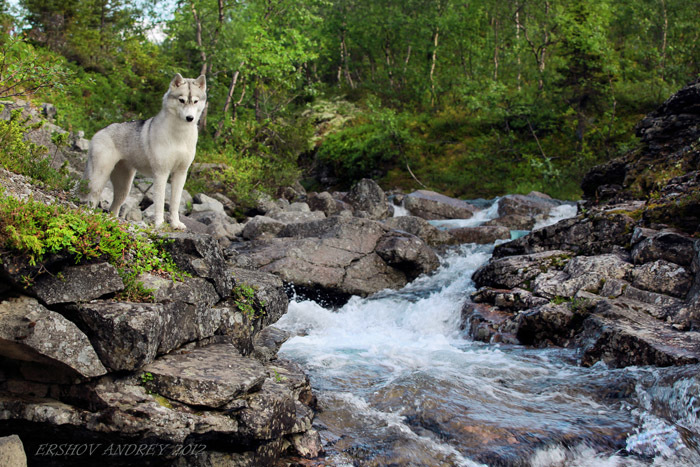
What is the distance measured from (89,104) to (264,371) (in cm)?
2243

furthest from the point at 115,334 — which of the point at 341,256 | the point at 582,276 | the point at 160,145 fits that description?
the point at 341,256

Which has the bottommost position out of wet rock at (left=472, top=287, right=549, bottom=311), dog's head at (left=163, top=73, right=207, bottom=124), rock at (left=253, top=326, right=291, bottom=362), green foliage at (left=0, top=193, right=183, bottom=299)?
rock at (left=253, top=326, right=291, bottom=362)

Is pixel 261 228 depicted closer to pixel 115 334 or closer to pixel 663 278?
pixel 663 278

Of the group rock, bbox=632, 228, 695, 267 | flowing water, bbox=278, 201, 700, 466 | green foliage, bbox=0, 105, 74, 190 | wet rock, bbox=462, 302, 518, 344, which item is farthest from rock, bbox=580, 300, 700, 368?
green foliage, bbox=0, 105, 74, 190

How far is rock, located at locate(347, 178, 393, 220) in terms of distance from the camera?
72.0 feet

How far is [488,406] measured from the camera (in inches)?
266

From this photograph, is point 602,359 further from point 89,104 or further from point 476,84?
point 476,84

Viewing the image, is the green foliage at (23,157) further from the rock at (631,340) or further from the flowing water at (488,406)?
the rock at (631,340)

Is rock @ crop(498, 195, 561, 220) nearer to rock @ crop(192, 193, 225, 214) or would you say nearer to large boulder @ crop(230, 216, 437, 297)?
large boulder @ crop(230, 216, 437, 297)

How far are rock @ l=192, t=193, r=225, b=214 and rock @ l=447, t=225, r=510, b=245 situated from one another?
27.4ft

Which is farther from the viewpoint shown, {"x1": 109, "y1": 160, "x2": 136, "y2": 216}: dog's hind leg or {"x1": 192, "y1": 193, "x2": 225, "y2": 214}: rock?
{"x1": 192, "y1": 193, "x2": 225, "y2": 214}: rock

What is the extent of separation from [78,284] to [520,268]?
958 cm

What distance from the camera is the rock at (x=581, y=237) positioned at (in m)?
11.5

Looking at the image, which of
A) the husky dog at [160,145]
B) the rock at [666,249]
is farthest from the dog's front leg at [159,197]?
the rock at [666,249]
